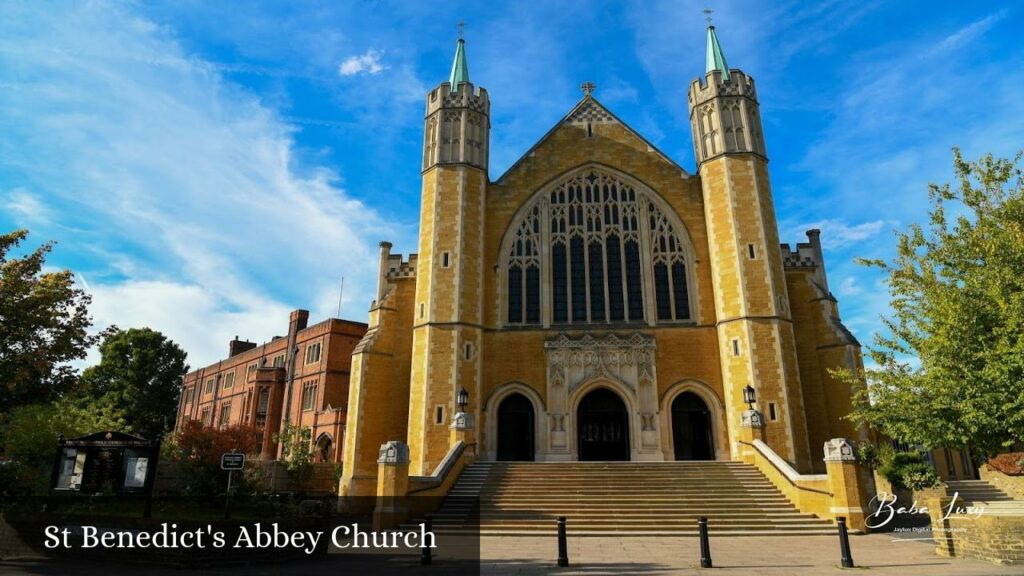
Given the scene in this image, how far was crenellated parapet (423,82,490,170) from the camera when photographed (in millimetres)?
25969

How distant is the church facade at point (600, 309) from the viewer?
22.2 metres

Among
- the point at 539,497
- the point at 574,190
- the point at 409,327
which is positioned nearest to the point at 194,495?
the point at 539,497

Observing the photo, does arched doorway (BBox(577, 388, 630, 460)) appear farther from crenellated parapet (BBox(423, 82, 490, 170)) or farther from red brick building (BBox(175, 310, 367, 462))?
red brick building (BBox(175, 310, 367, 462))

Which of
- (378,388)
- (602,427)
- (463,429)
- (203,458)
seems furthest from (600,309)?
(203,458)

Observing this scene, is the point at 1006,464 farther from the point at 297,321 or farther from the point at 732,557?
the point at 297,321

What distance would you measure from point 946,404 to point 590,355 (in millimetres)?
12342

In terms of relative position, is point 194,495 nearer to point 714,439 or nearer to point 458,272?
point 458,272

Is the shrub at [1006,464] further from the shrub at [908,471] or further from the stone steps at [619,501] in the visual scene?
the stone steps at [619,501]

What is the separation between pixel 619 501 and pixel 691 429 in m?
7.35

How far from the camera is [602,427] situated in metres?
23.5

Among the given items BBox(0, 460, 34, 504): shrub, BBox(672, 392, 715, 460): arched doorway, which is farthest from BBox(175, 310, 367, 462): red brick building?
BBox(672, 392, 715, 460): arched doorway

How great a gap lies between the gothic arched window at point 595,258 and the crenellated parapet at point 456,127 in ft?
11.6

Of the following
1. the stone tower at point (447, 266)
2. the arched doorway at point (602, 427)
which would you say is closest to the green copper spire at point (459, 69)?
the stone tower at point (447, 266)

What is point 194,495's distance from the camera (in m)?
15.0
